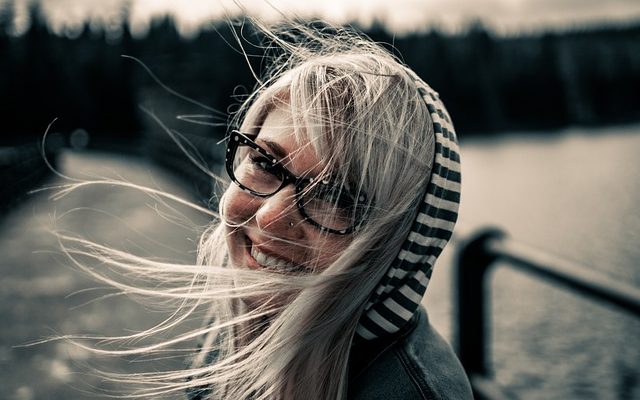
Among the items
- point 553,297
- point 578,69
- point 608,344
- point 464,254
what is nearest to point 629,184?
point 553,297

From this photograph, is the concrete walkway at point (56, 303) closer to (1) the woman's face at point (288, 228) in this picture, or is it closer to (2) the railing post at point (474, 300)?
(1) the woman's face at point (288, 228)

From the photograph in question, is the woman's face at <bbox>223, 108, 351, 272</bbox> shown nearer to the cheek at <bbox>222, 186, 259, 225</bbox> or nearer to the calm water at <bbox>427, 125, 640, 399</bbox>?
the cheek at <bbox>222, 186, 259, 225</bbox>

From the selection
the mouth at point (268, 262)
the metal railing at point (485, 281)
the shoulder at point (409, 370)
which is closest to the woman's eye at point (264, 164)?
the mouth at point (268, 262)

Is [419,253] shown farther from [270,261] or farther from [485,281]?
[485,281]

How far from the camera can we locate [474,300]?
277 cm

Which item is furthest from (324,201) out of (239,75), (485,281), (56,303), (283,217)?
(239,75)

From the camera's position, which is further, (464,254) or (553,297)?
(553,297)

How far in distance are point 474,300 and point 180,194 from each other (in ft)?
29.6

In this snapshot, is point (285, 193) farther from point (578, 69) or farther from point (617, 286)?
point (578, 69)

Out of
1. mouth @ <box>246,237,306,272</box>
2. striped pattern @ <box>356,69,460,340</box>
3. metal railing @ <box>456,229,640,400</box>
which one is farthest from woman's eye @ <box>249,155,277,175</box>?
metal railing @ <box>456,229,640,400</box>

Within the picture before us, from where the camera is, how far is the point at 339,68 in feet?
4.90

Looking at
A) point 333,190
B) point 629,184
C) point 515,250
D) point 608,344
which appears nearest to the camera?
point 333,190

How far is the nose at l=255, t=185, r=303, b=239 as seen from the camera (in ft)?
4.49

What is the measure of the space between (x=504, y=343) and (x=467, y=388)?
10.8m
